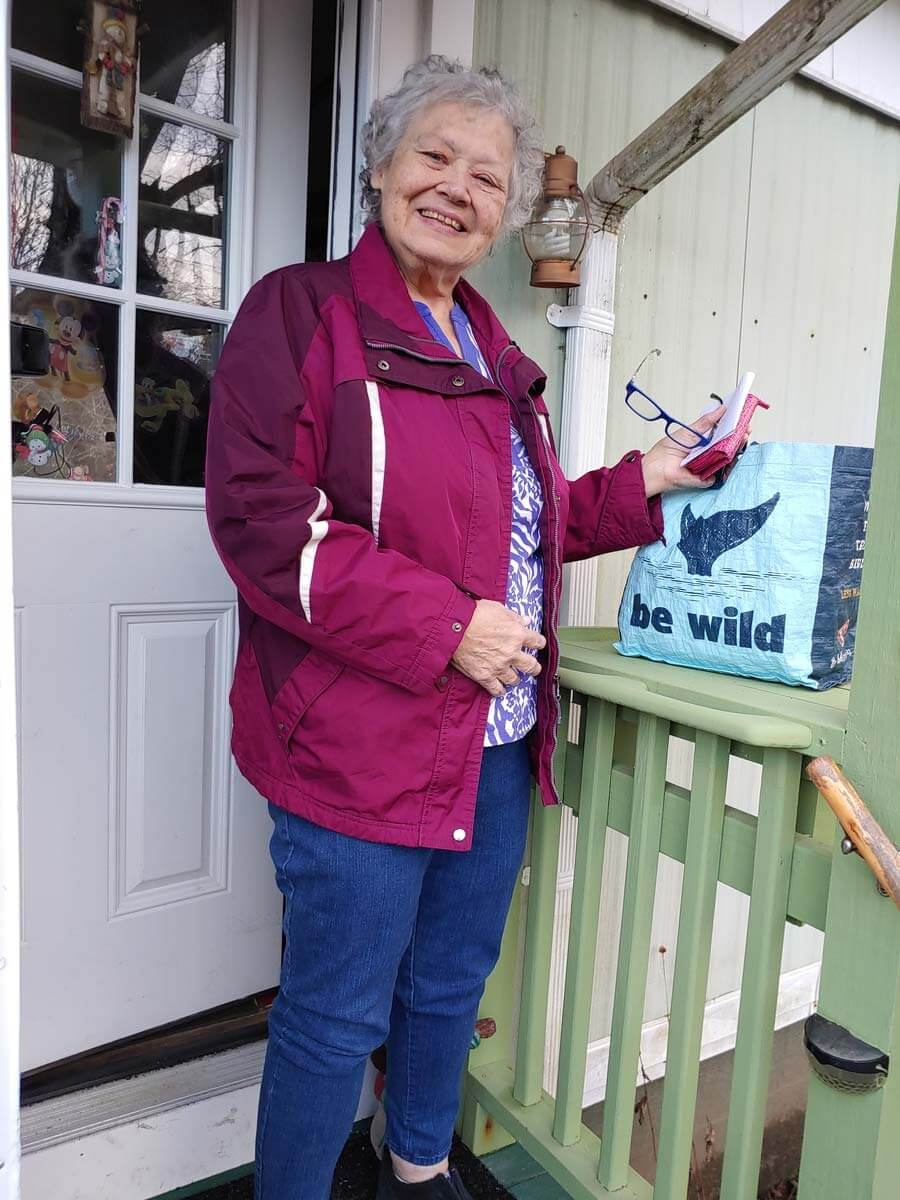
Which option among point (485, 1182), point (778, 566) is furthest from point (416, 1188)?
point (778, 566)

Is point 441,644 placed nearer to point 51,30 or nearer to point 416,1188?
point 416,1188

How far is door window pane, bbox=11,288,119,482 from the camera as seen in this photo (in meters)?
1.52

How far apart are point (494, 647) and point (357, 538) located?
222 mm

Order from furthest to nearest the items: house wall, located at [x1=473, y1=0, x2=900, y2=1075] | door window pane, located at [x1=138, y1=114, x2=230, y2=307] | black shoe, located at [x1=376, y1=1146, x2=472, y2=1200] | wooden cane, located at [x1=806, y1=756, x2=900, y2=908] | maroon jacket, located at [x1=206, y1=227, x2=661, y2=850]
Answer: house wall, located at [x1=473, y1=0, x2=900, y2=1075]
door window pane, located at [x1=138, y1=114, x2=230, y2=307]
black shoe, located at [x1=376, y1=1146, x2=472, y2=1200]
maroon jacket, located at [x1=206, y1=227, x2=661, y2=850]
wooden cane, located at [x1=806, y1=756, x2=900, y2=908]

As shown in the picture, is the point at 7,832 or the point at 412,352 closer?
the point at 7,832

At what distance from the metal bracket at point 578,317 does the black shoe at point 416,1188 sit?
→ 1567mm

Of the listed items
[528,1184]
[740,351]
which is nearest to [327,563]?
[528,1184]

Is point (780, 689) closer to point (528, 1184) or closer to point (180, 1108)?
point (528, 1184)

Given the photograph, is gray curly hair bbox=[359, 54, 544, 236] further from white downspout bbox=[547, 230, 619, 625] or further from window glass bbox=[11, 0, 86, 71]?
window glass bbox=[11, 0, 86, 71]

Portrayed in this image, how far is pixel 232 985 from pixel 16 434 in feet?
3.69

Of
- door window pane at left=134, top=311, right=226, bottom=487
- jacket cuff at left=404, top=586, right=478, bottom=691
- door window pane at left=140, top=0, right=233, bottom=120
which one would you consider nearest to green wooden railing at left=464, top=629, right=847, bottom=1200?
jacket cuff at left=404, top=586, right=478, bottom=691

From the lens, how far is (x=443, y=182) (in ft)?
4.08

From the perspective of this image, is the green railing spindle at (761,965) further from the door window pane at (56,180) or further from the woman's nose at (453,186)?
the door window pane at (56,180)

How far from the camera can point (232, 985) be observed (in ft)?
5.87
